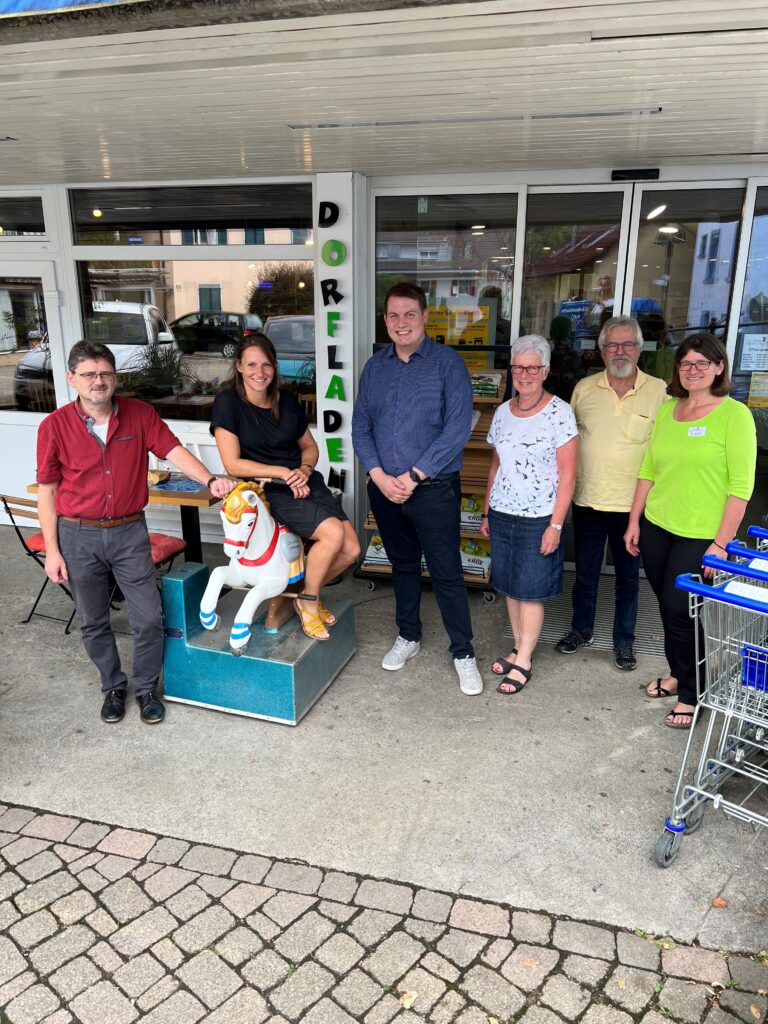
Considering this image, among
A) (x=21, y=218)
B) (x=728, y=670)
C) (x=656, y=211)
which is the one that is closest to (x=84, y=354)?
(x=728, y=670)

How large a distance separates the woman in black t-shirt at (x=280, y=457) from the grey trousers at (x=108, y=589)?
613 mm

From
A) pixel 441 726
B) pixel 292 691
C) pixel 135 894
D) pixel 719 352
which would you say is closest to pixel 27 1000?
pixel 135 894

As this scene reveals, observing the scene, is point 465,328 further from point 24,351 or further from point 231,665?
point 24,351

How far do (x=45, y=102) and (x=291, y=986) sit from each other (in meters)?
3.65

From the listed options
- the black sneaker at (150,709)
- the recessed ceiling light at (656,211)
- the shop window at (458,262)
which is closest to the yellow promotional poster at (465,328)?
the shop window at (458,262)

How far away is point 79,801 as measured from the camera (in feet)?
10.00

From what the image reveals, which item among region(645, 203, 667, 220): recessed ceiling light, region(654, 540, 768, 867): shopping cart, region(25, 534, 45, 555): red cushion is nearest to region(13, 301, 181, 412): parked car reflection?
region(25, 534, 45, 555): red cushion

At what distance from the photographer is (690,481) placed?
3.22m

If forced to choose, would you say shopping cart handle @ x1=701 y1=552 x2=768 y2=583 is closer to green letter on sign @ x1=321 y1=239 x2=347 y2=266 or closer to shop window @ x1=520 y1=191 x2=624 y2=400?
shop window @ x1=520 y1=191 x2=624 y2=400

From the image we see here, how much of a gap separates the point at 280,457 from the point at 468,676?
1.53 meters

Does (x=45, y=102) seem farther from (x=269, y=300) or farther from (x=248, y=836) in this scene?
(x=248, y=836)

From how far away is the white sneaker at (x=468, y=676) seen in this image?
12.7 ft

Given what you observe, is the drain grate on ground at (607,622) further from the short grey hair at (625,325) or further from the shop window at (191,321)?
the shop window at (191,321)

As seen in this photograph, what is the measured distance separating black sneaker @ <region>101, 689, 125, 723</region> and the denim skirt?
204 centimetres
